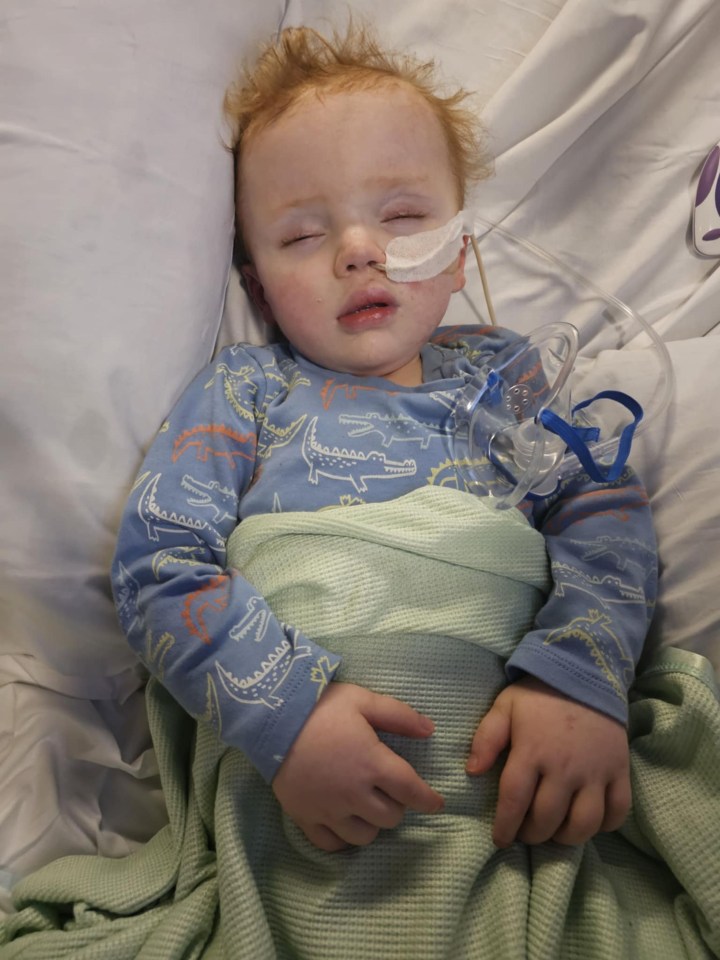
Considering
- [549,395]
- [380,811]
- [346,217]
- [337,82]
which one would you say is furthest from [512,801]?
[337,82]

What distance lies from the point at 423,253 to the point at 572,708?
0.61 metres

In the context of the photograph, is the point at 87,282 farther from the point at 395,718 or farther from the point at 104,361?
the point at 395,718

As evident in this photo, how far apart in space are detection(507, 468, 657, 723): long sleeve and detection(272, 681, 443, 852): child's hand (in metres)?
0.18

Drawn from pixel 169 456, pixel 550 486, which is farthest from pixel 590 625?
pixel 169 456

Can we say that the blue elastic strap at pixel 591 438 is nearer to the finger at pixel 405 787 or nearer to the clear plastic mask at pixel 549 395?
the clear plastic mask at pixel 549 395

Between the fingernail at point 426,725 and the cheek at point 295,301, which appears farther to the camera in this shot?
the cheek at point 295,301

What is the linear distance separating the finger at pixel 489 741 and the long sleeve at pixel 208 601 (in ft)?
0.60

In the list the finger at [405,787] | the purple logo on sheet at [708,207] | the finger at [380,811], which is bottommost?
the finger at [380,811]

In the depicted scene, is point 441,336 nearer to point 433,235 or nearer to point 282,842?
point 433,235

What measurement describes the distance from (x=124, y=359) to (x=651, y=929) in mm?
861

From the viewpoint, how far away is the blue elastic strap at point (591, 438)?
992 millimetres

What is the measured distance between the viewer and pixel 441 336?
1283 millimetres

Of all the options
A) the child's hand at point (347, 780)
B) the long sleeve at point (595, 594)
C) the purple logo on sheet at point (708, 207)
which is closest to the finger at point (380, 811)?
the child's hand at point (347, 780)

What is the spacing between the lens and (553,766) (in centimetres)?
87
